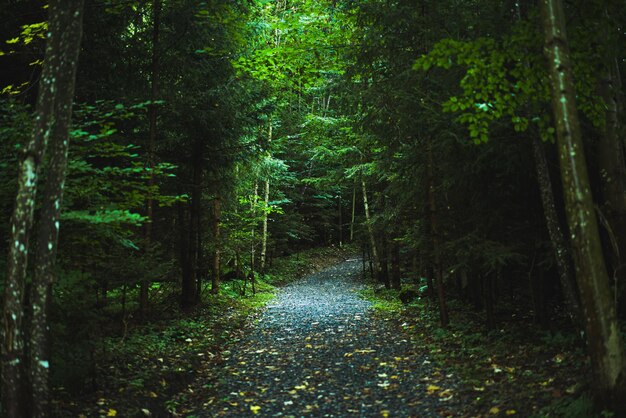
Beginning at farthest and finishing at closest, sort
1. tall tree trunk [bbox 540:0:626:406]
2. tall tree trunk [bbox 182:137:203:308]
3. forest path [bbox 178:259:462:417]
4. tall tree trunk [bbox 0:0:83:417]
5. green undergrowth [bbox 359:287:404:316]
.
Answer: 1. green undergrowth [bbox 359:287:404:316]
2. tall tree trunk [bbox 182:137:203:308]
3. forest path [bbox 178:259:462:417]
4. tall tree trunk [bbox 0:0:83:417]
5. tall tree trunk [bbox 540:0:626:406]

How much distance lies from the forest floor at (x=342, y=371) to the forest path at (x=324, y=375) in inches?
0.8

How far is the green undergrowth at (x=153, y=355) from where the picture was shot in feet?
19.0

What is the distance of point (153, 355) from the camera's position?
8000 mm

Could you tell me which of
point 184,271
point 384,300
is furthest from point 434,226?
point 184,271

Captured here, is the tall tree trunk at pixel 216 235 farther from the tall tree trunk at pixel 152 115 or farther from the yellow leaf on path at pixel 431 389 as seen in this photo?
the yellow leaf on path at pixel 431 389

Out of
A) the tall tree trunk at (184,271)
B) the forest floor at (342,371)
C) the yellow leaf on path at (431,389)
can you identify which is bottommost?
the yellow leaf on path at (431,389)

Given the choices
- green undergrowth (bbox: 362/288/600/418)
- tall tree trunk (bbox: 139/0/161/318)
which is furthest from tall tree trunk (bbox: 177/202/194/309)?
green undergrowth (bbox: 362/288/600/418)

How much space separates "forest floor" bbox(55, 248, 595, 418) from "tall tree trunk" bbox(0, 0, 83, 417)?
1245 mm

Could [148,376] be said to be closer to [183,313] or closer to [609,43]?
[183,313]

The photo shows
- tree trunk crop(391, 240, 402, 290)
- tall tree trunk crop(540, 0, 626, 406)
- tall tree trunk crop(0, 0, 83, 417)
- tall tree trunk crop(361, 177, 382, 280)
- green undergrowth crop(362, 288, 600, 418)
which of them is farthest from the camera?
tree trunk crop(391, 240, 402, 290)

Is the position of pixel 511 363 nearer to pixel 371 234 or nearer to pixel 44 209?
pixel 44 209

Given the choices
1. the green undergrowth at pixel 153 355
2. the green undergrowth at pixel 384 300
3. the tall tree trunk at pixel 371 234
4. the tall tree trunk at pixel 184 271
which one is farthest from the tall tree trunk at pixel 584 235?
the tall tree trunk at pixel 371 234

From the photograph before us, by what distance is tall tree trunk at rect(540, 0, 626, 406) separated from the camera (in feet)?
13.5

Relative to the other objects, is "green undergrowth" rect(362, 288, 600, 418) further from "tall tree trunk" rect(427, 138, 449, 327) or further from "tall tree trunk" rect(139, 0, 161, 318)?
"tall tree trunk" rect(139, 0, 161, 318)
